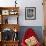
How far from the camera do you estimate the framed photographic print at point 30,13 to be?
6027 mm

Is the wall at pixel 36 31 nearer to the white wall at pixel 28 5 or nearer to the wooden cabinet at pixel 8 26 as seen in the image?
the white wall at pixel 28 5

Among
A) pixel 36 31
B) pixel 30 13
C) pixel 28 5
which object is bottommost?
pixel 36 31

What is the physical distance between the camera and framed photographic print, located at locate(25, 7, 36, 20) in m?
6.03

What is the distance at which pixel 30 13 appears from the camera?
6047mm

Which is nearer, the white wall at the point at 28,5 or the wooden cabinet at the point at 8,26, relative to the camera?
the wooden cabinet at the point at 8,26

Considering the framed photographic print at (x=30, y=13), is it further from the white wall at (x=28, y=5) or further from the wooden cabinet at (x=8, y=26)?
the wooden cabinet at (x=8, y=26)

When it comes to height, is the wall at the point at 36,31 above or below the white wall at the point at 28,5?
below

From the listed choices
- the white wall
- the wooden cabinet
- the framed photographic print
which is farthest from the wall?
the framed photographic print

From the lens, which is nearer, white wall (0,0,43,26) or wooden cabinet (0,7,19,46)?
wooden cabinet (0,7,19,46)

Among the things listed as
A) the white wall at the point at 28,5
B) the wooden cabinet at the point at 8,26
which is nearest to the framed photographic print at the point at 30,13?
the white wall at the point at 28,5

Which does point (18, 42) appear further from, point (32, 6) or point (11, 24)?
point (32, 6)

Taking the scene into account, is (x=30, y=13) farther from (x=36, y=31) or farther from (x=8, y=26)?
(x=8, y=26)

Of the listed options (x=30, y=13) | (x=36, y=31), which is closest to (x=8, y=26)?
(x=30, y=13)

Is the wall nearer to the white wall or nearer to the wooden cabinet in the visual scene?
the white wall
